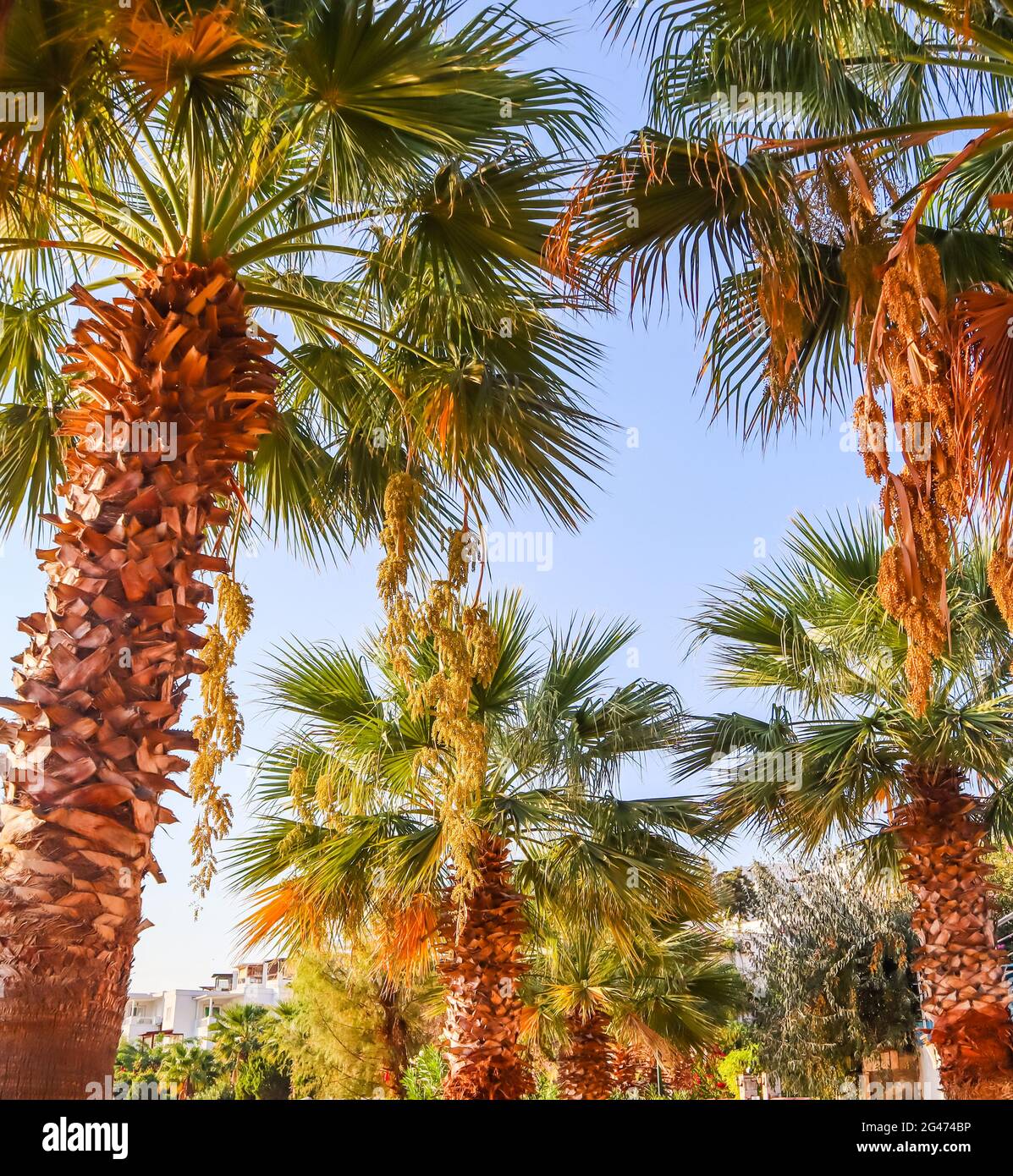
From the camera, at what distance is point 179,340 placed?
490 centimetres

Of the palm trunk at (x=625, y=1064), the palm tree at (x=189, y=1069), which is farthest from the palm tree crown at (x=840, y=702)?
the palm tree at (x=189, y=1069)

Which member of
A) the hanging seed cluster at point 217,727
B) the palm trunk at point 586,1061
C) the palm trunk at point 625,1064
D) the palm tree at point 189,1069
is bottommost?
the palm tree at point 189,1069

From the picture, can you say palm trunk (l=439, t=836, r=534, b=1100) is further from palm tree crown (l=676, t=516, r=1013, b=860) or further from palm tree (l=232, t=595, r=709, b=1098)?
palm tree crown (l=676, t=516, r=1013, b=860)

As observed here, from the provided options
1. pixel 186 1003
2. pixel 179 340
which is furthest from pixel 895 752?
pixel 186 1003

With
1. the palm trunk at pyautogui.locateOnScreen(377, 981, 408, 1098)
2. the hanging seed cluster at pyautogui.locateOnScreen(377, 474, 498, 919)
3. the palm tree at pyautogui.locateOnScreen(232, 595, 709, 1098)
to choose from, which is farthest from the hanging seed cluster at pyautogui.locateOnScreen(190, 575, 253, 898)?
the palm trunk at pyautogui.locateOnScreen(377, 981, 408, 1098)

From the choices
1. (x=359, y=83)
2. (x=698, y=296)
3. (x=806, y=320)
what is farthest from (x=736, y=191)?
(x=359, y=83)

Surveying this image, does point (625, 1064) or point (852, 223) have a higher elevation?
point (852, 223)

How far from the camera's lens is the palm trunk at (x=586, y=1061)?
45.8 feet

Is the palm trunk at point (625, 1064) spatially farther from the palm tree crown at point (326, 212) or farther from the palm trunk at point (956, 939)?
the palm tree crown at point (326, 212)

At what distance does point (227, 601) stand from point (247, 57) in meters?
2.56

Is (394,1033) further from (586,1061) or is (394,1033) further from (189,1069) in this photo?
(189,1069)

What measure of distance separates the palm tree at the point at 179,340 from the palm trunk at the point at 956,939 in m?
5.67

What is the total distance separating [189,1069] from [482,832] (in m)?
30.9


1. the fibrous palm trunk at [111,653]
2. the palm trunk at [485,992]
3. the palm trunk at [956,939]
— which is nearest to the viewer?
the fibrous palm trunk at [111,653]
